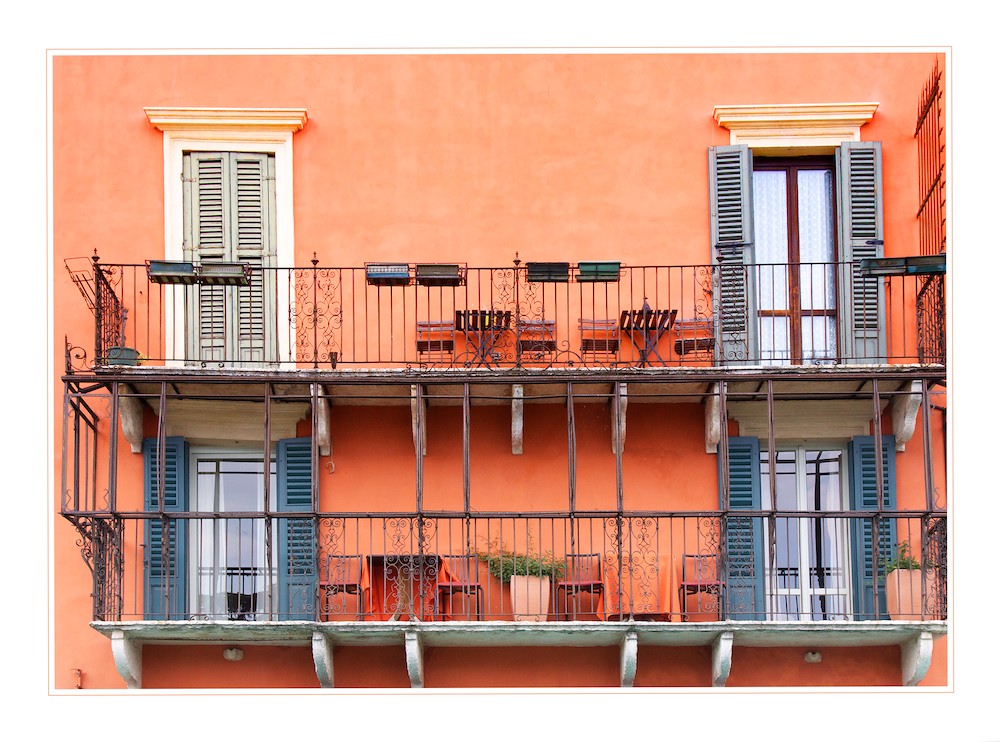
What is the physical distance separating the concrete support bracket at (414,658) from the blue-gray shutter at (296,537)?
0.93 m

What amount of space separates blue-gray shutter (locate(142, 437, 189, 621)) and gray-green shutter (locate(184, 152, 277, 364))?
917 mm

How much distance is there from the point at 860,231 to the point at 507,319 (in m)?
3.22

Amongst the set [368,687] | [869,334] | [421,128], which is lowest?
[368,687]

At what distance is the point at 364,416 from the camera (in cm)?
1647

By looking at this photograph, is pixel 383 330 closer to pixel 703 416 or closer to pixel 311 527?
pixel 311 527

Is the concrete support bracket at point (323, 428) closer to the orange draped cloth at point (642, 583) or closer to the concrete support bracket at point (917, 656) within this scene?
the orange draped cloth at point (642, 583)

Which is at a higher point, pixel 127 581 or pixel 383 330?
pixel 383 330

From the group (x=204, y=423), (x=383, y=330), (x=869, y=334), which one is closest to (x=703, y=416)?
(x=869, y=334)

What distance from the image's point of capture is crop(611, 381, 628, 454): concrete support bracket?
15852mm

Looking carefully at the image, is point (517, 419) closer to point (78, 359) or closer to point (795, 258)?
point (795, 258)

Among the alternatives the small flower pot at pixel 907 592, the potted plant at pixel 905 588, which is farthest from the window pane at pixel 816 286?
the small flower pot at pixel 907 592

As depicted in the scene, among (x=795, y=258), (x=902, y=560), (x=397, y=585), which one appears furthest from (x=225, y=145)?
(x=902, y=560)

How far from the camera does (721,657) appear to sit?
15.3 metres
